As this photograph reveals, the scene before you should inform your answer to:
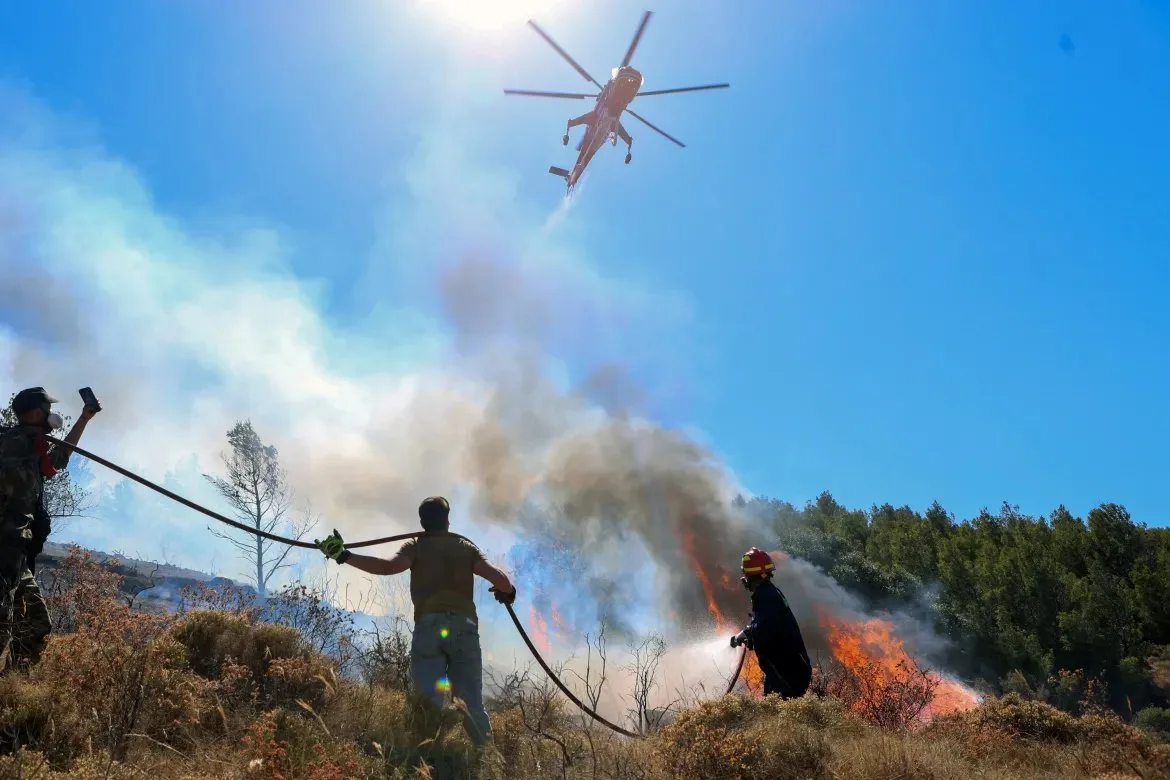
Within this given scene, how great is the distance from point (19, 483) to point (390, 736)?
3.36 metres

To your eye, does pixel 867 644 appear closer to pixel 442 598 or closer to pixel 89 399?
pixel 442 598

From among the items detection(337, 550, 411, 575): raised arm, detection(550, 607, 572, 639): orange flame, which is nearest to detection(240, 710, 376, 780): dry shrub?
detection(337, 550, 411, 575): raised arm

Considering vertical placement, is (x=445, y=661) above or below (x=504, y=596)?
below

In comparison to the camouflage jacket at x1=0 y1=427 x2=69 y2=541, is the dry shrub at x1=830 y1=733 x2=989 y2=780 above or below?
below

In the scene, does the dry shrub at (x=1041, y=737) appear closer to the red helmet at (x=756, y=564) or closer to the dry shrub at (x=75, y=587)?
the red helmet at (x=756, y=564)

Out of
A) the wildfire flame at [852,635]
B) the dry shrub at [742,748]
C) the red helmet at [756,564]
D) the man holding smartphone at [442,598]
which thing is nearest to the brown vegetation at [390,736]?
the dry shrub at [742,748]

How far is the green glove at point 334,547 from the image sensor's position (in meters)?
5.43

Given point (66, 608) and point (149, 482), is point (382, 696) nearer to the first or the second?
point (149, 482)

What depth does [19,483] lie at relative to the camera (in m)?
4.99

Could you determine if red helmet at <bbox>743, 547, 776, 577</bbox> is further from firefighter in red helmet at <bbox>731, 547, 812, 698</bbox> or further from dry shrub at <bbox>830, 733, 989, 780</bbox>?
dry shrub at <bbox>830, 733, 989, 780</bbox>

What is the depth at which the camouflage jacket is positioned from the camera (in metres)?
4.94

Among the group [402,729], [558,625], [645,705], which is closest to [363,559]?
[402,729]

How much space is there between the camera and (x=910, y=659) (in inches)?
1032

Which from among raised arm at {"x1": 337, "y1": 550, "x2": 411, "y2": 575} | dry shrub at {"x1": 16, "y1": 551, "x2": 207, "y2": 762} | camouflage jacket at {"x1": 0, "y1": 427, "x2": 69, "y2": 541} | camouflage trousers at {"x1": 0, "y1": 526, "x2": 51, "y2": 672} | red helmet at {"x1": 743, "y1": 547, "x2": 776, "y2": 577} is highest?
camouflage jacket at {"x1": 0, "y1": 427, "x2": 69, "y2": 541}
